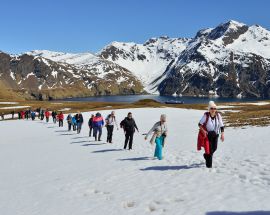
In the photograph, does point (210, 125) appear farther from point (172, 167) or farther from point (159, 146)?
point (159, 146)

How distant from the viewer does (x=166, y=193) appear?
13930 millimetres

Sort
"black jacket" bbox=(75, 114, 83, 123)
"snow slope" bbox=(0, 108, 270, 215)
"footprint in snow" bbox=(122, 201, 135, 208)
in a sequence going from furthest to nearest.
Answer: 1. "black jacket" bbox=(75, 114, 83, 123)
2. "footprint in snow" bbox=(122, 201, 135, 208)
3. "snow slope" bbox=(0, 108, 270, 215)

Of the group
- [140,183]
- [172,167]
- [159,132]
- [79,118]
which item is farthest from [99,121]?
[140,183]

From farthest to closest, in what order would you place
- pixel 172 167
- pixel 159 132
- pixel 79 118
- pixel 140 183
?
pixel 79 118, pixel 159 132, pixel 172 167, pixel 140 183

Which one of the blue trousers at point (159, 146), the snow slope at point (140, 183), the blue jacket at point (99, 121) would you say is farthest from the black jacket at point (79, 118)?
the blue trousers at point (159, 146)

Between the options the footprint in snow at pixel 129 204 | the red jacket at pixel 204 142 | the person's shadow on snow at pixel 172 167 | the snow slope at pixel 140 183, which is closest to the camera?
the snow slope at pixel 140 183

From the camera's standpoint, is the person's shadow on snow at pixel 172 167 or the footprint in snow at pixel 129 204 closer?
the footprint in snow at pixel 129 204

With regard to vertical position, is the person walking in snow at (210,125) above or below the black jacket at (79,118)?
above

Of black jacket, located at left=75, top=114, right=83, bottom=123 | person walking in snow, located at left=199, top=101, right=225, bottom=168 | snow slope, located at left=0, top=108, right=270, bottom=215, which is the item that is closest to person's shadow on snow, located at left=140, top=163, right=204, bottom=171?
snow slope, located at left=0, top=108, right=270, bottom=215

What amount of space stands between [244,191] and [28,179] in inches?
423

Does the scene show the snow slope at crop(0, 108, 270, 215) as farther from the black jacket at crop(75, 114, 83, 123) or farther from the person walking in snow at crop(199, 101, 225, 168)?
the black jacket at crop(75, 114, 83, 123)

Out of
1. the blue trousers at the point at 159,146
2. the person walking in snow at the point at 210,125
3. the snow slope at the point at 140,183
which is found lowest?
the snow slope at the point at 140,183

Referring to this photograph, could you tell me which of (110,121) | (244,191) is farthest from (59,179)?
(110,121)

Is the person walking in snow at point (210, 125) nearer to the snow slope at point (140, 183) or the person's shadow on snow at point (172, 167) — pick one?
the snow slope at point (140, 183)
